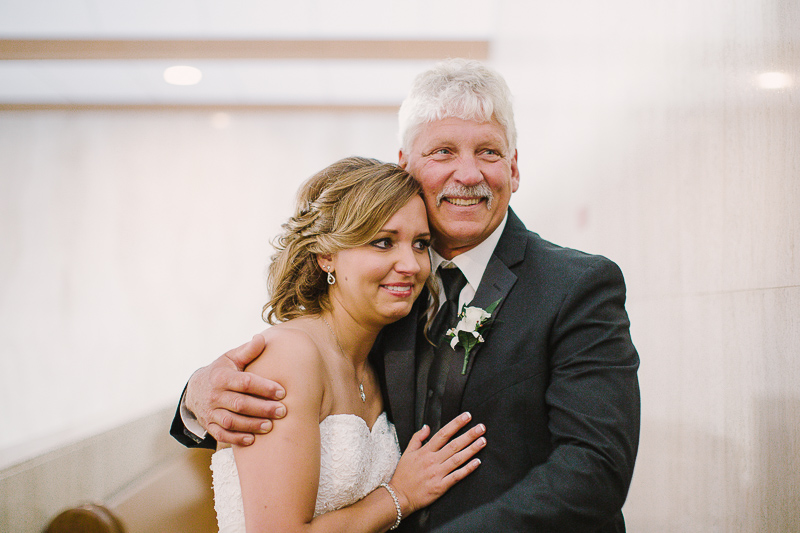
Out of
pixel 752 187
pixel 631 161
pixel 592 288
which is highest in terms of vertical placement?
pixel 631 161

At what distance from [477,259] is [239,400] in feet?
2.71

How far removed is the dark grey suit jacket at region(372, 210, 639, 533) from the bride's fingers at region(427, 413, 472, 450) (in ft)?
0.12

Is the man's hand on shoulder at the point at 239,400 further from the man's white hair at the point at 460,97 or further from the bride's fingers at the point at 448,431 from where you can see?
the man's white hair at the point at 460,97

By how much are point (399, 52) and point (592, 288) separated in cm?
503

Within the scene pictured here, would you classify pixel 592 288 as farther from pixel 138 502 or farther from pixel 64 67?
pixel 64 67

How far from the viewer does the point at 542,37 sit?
13.4ft

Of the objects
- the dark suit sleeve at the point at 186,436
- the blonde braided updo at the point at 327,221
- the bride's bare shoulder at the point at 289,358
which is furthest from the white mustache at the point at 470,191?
the dark suit sleeve at the point at 186,436

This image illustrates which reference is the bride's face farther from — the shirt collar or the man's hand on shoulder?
the man's hand on shoulder

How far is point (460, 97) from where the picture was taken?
1.85 m

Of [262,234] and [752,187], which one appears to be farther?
[262,234]

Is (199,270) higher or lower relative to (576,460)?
higher

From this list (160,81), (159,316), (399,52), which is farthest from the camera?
(159,316)

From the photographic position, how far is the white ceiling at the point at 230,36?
5355mm

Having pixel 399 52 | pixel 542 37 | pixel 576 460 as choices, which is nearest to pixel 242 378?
pixel 576 460
